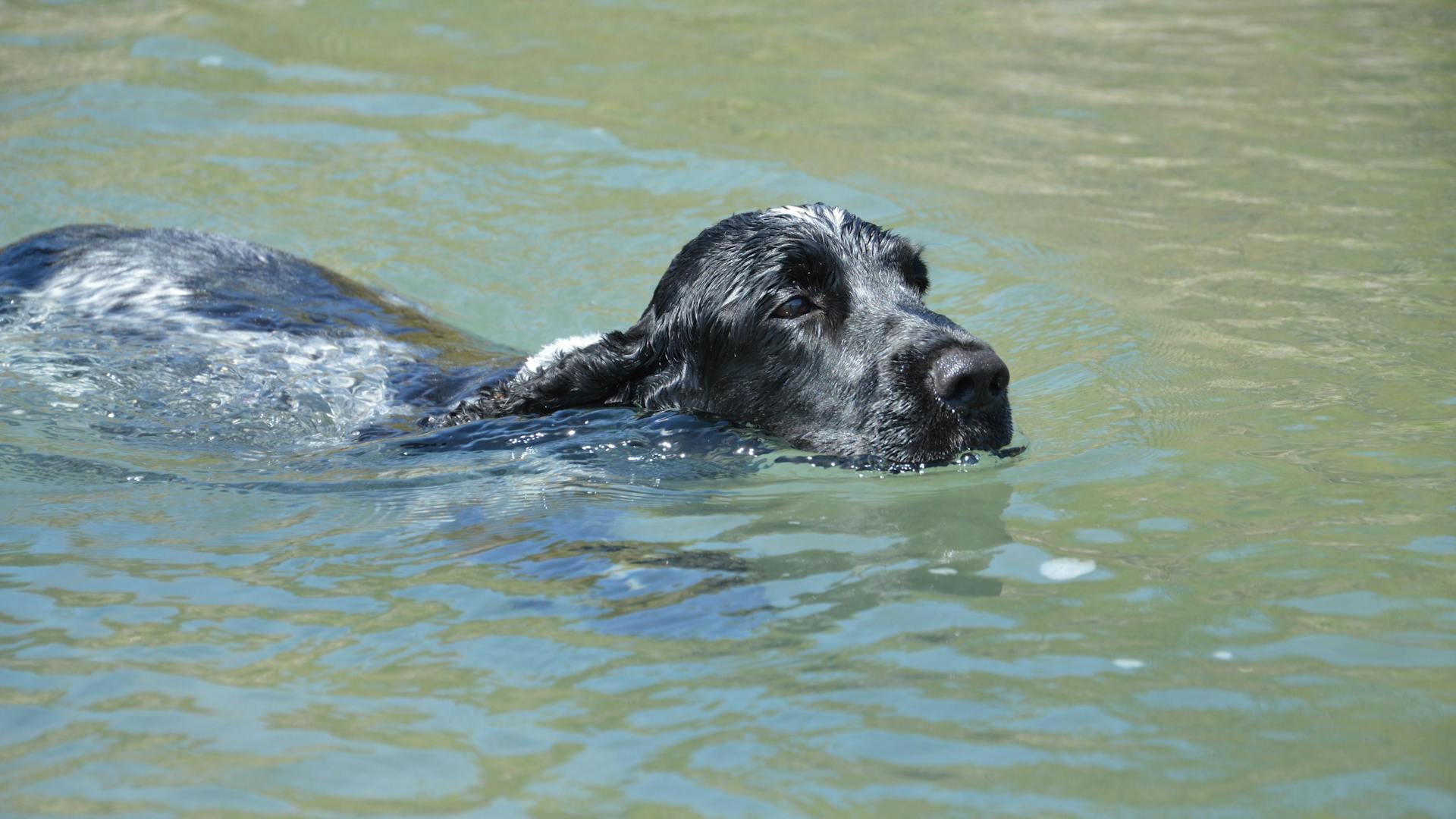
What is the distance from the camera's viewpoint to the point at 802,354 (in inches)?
222

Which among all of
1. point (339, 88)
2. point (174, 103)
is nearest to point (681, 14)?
point (339, 88)

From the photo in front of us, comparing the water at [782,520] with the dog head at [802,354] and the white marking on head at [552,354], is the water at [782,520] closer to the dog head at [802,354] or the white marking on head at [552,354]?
the dog head at [802,354]

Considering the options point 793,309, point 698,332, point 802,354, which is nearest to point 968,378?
point 802,354

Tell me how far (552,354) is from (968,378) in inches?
76.1

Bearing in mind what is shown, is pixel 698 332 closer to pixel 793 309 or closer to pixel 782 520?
pixel 793 309

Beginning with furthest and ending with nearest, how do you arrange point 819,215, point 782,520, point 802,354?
point 819,215 < point 802,354 < point 782,520

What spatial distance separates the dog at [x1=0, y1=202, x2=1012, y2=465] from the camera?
17.3 feet

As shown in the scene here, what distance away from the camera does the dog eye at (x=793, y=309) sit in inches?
224

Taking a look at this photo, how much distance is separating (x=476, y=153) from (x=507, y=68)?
7.46ft

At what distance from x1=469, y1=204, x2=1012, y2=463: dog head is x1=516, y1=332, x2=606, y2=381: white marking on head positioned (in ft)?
0.04

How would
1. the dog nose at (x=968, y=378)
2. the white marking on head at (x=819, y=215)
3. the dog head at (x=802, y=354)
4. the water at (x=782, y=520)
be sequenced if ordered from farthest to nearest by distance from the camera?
1. the white marking on head at (x=819, y=215)
2. the dog head at (x=802, y=354)
3. the dog nose at (x=968, y=378)
4. the water at (x=782, y=520)

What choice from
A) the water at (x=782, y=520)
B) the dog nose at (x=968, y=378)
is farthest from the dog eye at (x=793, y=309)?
the dog nose at (x=968, y=378)

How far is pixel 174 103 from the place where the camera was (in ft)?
38.0

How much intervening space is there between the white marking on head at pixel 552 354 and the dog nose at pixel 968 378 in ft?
5.58
